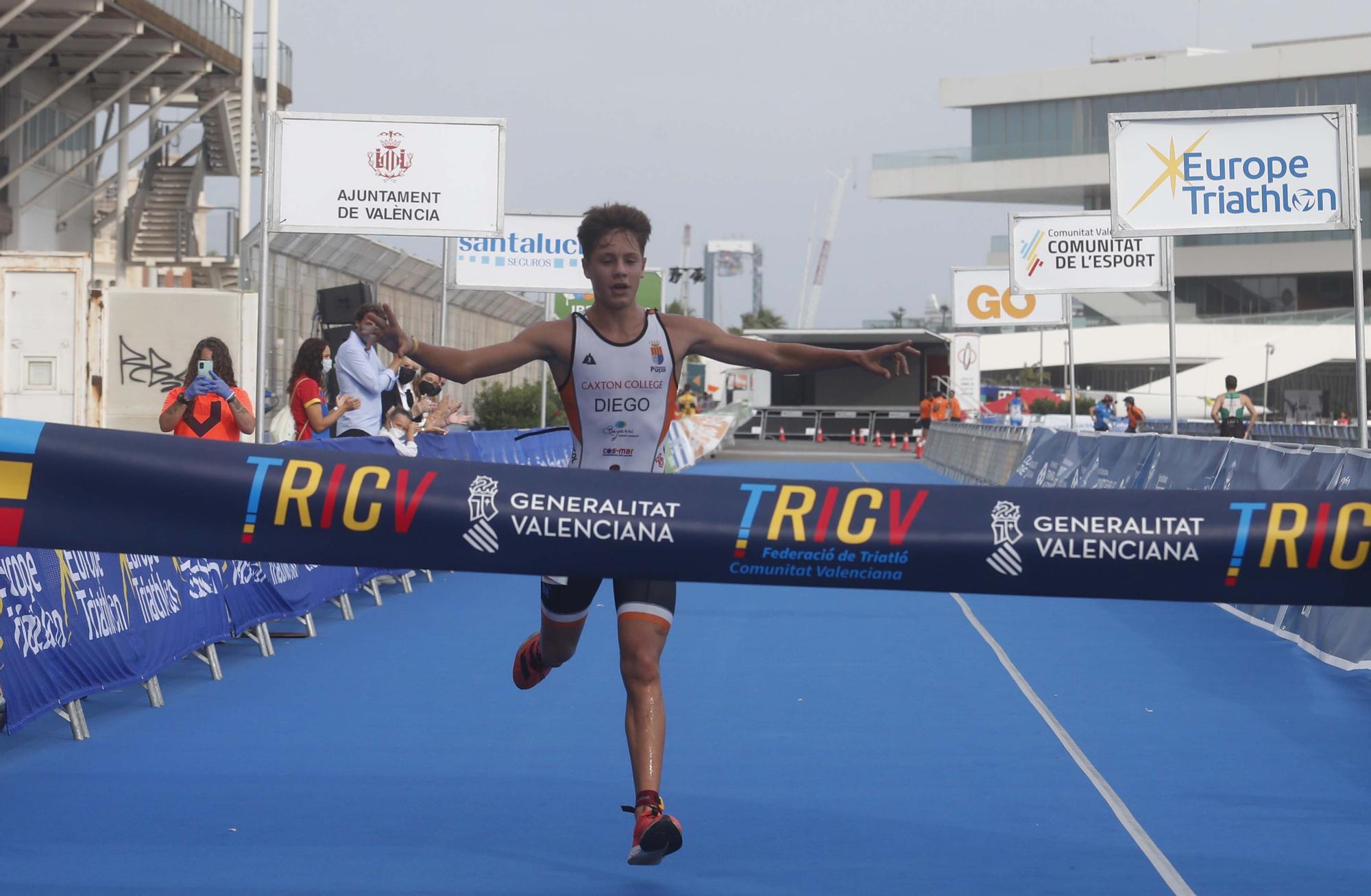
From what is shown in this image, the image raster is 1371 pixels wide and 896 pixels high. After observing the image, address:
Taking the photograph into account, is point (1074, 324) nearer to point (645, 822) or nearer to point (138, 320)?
point (138, 320)

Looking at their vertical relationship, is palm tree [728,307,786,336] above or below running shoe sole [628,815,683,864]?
above

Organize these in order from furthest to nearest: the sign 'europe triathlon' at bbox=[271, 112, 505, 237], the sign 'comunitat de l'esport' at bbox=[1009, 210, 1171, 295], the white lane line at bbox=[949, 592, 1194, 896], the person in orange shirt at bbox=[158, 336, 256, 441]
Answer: the sign 'comunitat de l'esport' at bbox=[1009, 210, 1171, 295]
the sign 'europe triathlon' at bbox=[271, 112, 505, 237]
the person in orange shirt at bbox=[158, 336, 256, 441]
the white lane line at bbox=[949, 592, 1194, 896]

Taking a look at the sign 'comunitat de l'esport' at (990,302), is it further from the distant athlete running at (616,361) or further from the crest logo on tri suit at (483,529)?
the crest logo on tri suit at (483,529)

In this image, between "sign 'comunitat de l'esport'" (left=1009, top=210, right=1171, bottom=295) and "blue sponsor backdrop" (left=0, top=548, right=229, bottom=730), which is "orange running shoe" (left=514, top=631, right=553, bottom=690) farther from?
"sign 'comunitat de l'esport'" (left=1009, top=210, right=1171, bottom=295)

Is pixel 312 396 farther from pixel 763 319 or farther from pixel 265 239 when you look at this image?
pixel 763 319

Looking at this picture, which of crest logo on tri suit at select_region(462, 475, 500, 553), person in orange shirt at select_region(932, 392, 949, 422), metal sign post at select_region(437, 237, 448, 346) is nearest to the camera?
crest logo on tri suit at select_region(462, 475, 500, 553)

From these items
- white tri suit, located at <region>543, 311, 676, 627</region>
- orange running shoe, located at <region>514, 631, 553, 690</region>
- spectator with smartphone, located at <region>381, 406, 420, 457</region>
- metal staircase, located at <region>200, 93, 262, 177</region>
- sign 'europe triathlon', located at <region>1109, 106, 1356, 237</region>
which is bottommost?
orange running shoe, located at <region>514, 631, 553, 690</region>

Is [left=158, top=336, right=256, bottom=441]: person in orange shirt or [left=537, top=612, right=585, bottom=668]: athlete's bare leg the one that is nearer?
[left=537, top=612, right=585, bottom=668]: athlete's bare leg

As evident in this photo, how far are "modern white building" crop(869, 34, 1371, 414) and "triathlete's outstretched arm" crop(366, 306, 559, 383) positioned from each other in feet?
250

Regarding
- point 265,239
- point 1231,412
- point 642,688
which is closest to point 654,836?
point 642,688

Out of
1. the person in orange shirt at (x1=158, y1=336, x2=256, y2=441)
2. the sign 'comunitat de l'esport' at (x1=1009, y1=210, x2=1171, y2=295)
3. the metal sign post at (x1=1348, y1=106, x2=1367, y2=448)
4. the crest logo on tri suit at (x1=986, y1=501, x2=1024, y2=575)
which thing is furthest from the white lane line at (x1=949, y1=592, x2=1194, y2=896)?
the sign 'comunitat de l'esport' at (x1=1009, y1=210, x2=1171, y2=295)

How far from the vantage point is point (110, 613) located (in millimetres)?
7305

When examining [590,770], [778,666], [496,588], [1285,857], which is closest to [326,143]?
[496,588]

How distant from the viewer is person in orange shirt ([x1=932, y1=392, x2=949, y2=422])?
138 ft
